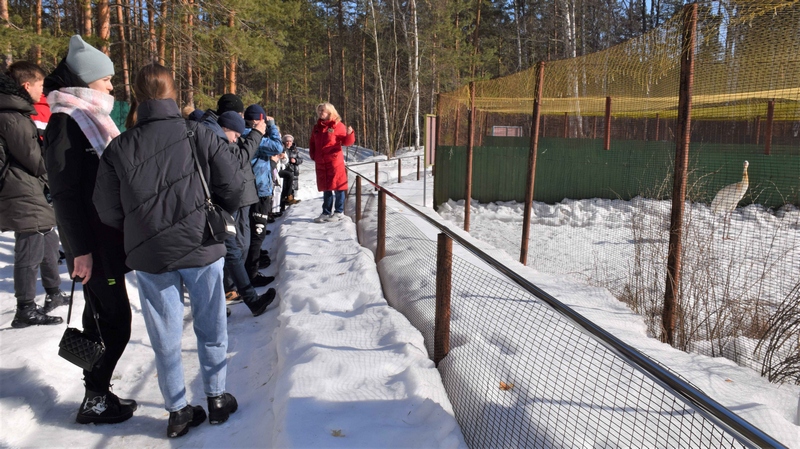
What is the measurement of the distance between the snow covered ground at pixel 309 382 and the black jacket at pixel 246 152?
0.93 m

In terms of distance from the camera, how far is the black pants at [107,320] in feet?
7.73

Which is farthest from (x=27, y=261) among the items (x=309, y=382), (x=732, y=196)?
(x=732, y=196)

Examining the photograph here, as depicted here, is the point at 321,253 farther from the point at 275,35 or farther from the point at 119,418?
the point at 275,35

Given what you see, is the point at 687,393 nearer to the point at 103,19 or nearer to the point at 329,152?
the point at 329,152

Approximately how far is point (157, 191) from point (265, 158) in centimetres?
296

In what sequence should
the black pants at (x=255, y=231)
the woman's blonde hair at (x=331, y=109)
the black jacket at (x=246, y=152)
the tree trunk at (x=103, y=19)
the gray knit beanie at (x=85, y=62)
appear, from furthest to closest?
1. the tree trunk at (x=103, y=19)
2. the woman's blonde hair at (x=331, y=109)
3. the black pants at (x=255, y=231)
4. the black jacket at (x=246, y=152)
5. the gray knit beanie at (x=85, y=62)

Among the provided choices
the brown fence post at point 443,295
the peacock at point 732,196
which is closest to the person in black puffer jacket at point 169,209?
the brown fence post at point 443,295

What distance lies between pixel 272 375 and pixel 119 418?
0.79m

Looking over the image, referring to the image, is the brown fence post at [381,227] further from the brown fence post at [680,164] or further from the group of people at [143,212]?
the brown fence post at [680,164]

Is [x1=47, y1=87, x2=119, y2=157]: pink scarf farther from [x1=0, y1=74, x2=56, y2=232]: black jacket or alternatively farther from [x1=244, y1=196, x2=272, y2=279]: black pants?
[x1=244, y1=196, x2=272, y2=279]: black pants

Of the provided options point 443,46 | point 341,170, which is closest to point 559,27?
point 443,46

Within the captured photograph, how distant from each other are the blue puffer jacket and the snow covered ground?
1237 millimetres

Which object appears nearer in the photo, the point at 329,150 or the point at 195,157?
the point at 195,157

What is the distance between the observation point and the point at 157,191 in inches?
81.0
